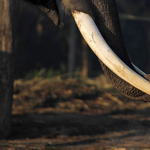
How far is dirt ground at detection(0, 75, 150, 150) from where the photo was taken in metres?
4.02

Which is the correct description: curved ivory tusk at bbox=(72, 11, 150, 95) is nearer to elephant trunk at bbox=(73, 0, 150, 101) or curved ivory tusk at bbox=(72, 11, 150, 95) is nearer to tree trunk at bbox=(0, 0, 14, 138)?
elephant trunk at bbox=(73, 0, 150, 101)

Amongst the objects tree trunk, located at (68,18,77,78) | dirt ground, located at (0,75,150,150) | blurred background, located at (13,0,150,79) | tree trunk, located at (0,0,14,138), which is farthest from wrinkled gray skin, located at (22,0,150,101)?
tree trunk, located at (68,18,77,78)

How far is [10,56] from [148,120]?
276 cm

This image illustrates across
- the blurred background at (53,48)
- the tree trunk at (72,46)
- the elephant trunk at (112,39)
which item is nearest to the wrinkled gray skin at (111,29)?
the elephant trunk at (112,39)

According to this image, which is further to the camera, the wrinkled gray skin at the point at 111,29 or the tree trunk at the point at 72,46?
the tree trunk at the point at 72,46

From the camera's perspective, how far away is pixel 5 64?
13.5 ft

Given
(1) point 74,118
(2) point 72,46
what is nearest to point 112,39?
(1) point 74,118

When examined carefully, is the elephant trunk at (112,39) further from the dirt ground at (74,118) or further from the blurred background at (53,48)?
the blurred background at (53,48)

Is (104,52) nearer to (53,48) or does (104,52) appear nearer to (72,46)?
(72,46)

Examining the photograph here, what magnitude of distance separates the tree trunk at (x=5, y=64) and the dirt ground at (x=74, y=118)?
0.31 metres

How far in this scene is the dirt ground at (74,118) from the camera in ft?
13.2

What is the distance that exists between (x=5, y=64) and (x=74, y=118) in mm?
1845

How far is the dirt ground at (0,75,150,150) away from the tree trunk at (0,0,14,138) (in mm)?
312

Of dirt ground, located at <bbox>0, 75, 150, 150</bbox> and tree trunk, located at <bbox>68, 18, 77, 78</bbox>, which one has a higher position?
tree trunk, located at <bbox>68, 18, 77, 78</bbox>
